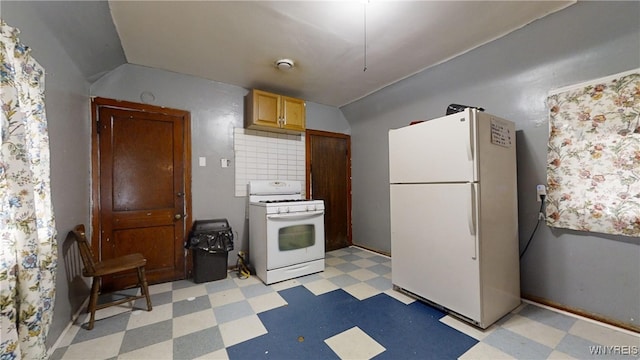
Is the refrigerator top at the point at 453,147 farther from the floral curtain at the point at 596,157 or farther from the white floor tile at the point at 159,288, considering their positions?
the white floor tile at the point at 159,288

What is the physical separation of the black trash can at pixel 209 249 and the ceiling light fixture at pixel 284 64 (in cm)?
194

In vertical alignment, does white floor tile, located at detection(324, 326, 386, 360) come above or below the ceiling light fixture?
below

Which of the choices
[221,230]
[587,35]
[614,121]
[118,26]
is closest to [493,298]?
[614,121]

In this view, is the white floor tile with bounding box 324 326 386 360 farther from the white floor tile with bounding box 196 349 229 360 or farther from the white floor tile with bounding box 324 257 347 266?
the white floor tile with bounding box 324 257 347 266

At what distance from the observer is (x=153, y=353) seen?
1.56 metres

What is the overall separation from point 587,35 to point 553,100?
1.55 feet

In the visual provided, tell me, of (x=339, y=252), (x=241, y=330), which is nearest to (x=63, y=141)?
(x=241, y=330)

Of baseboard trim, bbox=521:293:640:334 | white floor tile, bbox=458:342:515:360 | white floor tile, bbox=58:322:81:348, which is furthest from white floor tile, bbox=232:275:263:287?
baseboard trim, bbox=521:293:640:334

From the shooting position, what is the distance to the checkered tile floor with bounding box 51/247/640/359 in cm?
154

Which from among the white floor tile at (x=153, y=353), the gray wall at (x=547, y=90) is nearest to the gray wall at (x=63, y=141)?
the white floor tile at (x=153, y=353)

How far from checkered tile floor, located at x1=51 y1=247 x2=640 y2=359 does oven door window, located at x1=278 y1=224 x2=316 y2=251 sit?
19.7 inches

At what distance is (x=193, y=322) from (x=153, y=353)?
362 millimetres

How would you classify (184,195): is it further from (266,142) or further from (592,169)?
(592,169)

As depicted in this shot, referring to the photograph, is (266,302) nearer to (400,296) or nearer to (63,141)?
(400,296)
